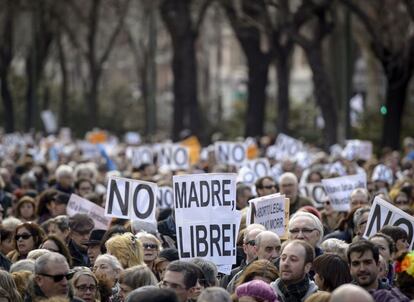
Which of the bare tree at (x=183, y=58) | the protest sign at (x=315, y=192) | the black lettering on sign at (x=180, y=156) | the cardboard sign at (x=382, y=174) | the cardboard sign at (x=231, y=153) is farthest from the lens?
the bare tree at (x=183, y=58)

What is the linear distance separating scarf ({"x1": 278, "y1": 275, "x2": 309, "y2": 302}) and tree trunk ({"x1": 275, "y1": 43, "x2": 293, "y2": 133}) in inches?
979

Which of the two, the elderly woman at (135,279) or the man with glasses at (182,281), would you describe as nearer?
the man with glasses at (182,281)

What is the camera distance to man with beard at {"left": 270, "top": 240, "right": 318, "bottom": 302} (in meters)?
10.3

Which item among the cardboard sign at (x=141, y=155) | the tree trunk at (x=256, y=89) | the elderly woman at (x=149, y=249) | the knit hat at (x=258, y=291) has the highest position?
the tree trunk at (x=256, y=89)

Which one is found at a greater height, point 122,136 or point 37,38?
point 37,38

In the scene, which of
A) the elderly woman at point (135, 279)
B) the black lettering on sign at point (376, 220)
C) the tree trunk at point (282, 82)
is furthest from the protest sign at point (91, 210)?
the tree trunk at point (282, 82)

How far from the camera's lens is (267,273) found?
1041cm

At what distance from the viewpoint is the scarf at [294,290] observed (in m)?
10.2

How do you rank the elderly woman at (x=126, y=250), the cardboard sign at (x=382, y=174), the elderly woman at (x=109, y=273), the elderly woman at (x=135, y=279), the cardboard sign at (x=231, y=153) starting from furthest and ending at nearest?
the cardboard sign at (x=231, y=153) → the cardboard sign at (x=382, y=174) → the elderly woman at (x=126, y=250) → the elderly woman at (x=109, y=273) → the elderly woman at (x=135, y=279)

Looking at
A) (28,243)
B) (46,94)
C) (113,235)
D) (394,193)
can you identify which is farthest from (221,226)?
(46,94)

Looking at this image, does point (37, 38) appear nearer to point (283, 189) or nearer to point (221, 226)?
point (283, 189)

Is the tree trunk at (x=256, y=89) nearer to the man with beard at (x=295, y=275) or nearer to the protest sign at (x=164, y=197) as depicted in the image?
the protest sign at (x=164, y=197)

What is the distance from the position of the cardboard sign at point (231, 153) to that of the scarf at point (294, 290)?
1463 cm

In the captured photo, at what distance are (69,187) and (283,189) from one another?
407 cm
